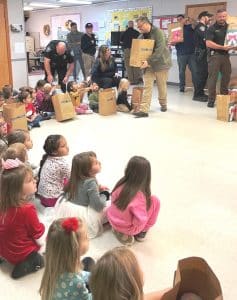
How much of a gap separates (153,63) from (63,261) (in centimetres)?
492

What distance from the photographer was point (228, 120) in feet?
18.9

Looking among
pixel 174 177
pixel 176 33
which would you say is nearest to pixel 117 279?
pixel 174 177

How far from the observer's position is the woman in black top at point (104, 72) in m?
6.48

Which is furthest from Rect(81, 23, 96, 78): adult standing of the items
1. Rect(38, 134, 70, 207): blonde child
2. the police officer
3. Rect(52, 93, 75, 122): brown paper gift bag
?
Rect(38, 134, 70, 207): blonde child

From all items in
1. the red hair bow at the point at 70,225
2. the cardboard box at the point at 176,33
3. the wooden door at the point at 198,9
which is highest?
the wooden door at the point at 198,9

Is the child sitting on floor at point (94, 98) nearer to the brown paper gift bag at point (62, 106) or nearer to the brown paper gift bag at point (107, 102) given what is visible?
the brown paper gift bag at point (107, 102)

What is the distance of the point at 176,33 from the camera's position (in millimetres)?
8180

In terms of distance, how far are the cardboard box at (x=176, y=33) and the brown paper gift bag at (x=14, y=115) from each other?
4392 millimetres

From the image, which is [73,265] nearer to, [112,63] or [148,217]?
[148,217]

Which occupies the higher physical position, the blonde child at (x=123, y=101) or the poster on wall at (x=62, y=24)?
the poster on wall at (x=62, y=24)

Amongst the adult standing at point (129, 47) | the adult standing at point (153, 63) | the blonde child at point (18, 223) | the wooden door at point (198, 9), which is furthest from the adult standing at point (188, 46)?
the blonde child at point (18, 223)

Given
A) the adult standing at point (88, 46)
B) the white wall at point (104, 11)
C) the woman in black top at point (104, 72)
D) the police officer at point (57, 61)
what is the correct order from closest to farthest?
the woman in black top at point (104, 72)
the police officer at point (57, 61)
the white wall at point (104, 11)
the adult standing at point (88, 46)

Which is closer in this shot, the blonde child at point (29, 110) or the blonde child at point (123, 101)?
the blonde child at point (29, 110)

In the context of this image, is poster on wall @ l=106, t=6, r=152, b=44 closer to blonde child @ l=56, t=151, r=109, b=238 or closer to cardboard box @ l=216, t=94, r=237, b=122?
cardboard box @ l=216, t=94, r=237, b=122
